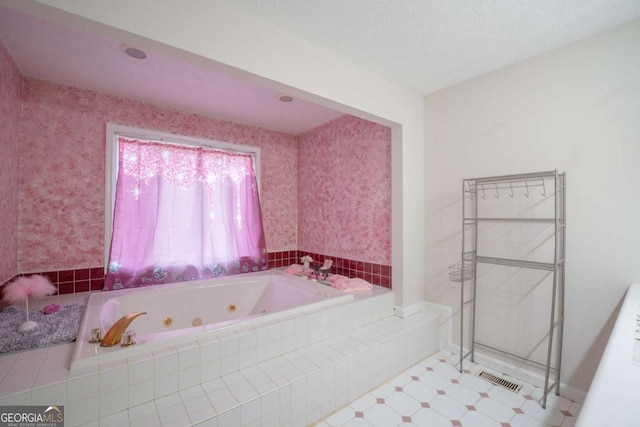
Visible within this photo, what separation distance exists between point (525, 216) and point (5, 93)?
143 inches

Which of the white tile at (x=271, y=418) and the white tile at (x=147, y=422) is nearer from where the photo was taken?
the white tile at (x=147, y=422)

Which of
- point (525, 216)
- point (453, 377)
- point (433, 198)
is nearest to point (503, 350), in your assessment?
point (453, 377)

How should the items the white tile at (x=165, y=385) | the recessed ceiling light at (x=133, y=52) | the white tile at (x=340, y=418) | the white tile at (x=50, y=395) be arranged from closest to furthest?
the white tile at (x=50, y=395) < the white tile at (x=165, y=385) < the white tile at (x=340, y=418) < the recessed ceiling light at (x=133, y=52)

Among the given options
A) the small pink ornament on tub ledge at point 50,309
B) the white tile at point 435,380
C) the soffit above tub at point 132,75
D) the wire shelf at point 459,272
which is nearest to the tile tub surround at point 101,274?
the small pink ornament on tub ledge at point 50,309

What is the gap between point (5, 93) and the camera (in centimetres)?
180

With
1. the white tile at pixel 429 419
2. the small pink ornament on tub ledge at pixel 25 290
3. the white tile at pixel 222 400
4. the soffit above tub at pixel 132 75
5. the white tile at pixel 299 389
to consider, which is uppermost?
the soffit above tub at pixel 132 75

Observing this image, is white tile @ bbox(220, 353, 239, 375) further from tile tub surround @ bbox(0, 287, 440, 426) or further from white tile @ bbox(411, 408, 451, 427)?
white tile @ bbox(411, 408, 451, 427)

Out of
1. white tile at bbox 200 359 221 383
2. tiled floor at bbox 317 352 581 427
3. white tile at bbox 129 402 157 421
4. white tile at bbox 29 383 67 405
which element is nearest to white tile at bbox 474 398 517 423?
tiled floor at bbox 317 352 581 427

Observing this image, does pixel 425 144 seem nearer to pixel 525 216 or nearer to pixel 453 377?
pixel 525 216

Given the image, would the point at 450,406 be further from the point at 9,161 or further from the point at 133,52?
the point at 9,161

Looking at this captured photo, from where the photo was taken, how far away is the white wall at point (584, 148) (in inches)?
63.1

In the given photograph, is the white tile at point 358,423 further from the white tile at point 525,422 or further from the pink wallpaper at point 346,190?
the pink wallpaper at point 346,190

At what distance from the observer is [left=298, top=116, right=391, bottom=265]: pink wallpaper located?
2.66 meters

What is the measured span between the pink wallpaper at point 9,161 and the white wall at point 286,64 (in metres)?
1.20
